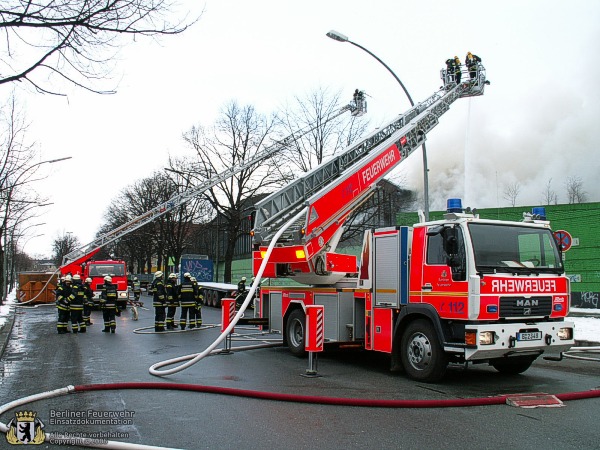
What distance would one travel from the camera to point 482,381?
8.26 m

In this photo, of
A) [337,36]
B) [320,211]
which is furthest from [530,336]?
→ [337,36]

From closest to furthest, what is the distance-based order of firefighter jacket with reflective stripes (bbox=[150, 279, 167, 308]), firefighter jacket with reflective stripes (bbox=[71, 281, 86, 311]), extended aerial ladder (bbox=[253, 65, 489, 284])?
extended aerial ladder (bbox=[253, 65, 489, 284]) → firefighter jacket with reflective stripes (bbox=[71, 281, 86, 311]) → firefighter jacket with reflective stripes (bbox=[150, 279, 167, 308])

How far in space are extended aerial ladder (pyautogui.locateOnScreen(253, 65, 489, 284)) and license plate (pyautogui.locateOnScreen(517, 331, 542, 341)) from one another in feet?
12.0

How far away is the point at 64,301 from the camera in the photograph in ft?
48.8

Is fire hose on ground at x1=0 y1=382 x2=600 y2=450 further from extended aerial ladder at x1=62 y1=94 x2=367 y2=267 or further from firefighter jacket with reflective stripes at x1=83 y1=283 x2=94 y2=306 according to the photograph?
extended aerial ladder at x1=62 y1=94 x2=367 y2=267

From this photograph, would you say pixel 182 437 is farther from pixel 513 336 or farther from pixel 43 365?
pixel 43 365

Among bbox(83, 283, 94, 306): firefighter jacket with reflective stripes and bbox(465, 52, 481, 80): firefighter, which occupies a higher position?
bbox(465, 52, 481, 80): firefighter

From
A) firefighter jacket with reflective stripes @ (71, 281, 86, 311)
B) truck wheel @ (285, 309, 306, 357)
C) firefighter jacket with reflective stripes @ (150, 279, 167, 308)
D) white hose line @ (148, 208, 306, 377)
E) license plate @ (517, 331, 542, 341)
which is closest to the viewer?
license plate @ (517, 331, 542, 341)

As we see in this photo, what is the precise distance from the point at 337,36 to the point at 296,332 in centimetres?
698

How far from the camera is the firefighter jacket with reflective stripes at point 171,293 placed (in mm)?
15641

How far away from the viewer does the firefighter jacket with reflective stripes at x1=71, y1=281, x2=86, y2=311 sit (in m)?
14.6

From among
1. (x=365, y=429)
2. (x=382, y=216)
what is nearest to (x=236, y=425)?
(x=365, y=429)

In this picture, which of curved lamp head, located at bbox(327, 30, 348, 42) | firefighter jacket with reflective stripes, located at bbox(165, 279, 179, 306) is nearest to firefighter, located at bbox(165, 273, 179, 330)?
firefighter jacket with reflective stripes, located at bbox(165, 279, 179, 306)

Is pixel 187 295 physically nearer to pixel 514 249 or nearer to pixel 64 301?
pixel 64 301
